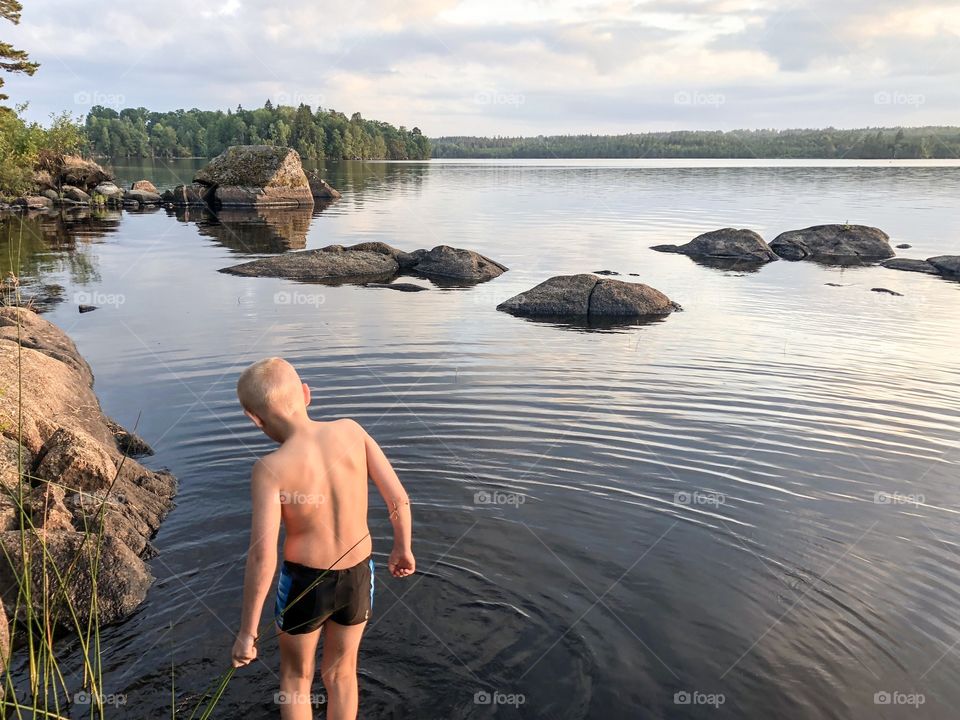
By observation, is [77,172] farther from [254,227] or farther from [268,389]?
[268,389]

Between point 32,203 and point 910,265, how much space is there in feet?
187

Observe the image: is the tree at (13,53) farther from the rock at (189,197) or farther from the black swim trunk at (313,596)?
the black swim trunk at (313,596)

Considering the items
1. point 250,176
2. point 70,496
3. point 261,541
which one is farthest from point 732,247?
point 250,176

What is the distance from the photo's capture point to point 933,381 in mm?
13898

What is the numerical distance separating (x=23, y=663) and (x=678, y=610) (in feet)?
16.8

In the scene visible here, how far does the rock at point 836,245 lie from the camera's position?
34656 mm

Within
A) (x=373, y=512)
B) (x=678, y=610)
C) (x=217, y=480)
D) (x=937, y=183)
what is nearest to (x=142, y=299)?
(x=217, y=480)

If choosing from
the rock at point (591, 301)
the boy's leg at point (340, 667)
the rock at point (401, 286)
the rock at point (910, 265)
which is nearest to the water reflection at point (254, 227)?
the rock at point (401, 286)

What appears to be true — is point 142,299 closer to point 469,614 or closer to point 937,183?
point 469,614

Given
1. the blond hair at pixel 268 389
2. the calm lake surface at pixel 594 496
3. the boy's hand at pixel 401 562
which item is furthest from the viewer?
the calm lake surface at pixel 594 496

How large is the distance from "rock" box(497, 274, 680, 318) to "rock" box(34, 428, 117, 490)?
13.9m

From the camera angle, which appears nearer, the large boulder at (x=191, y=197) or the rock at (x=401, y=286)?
the rock at (x=401, y=286)

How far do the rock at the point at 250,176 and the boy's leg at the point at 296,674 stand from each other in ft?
185

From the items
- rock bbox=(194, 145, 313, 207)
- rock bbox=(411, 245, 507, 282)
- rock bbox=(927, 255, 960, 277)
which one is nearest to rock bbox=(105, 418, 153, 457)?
rock bbox=(411, 245, 507, 282)
